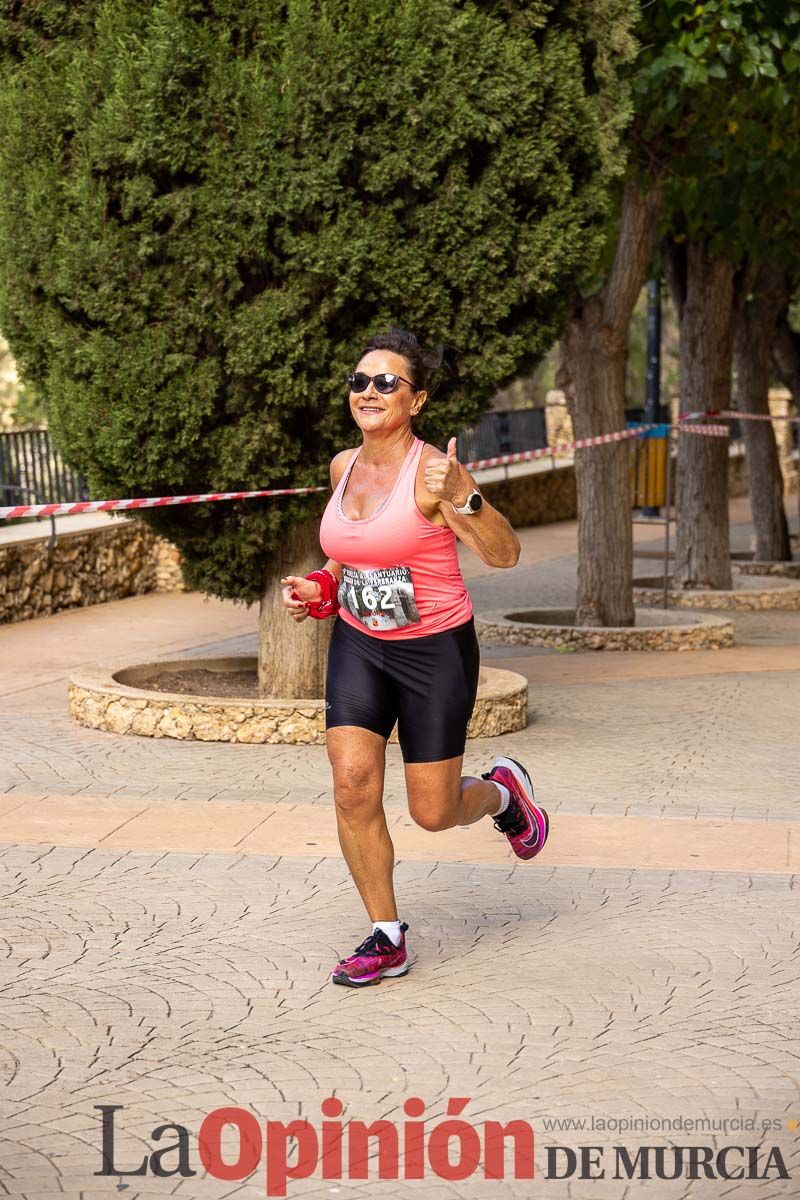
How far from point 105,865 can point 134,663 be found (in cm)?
398

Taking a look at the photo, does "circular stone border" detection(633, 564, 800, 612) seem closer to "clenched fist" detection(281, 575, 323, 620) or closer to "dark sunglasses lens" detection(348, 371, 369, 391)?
"clenched fist" detection(281, 575, 323, 620)

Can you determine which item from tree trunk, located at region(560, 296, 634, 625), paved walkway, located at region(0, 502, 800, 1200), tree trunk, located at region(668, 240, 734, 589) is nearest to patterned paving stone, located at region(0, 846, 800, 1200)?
paved walkway, located at region(0, 502, 800, 1200)

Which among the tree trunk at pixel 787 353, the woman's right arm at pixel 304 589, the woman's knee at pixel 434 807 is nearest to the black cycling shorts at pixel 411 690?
the woman's knee at pixel 434 807

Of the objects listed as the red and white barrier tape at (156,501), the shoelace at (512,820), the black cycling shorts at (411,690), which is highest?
the red and white barrier tape at (156,501)

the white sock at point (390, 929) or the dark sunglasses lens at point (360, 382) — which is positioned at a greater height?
the dark sunglasses lens at point (360, 382)

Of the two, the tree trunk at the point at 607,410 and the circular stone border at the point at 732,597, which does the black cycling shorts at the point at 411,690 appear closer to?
the tree trunk at the point at 607,410

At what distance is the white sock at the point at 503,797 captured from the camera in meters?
5.89

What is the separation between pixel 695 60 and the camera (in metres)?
11.4

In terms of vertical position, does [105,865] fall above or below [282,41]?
below

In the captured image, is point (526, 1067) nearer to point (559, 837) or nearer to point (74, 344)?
point (559, 837)

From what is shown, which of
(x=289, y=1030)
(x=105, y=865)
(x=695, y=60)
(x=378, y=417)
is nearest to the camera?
(x=289, y=1030)

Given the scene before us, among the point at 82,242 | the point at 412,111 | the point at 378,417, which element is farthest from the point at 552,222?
the point at 378,417

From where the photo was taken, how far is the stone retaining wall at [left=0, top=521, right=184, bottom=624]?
46.5 feet

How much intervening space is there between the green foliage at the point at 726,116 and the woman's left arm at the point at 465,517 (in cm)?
683
